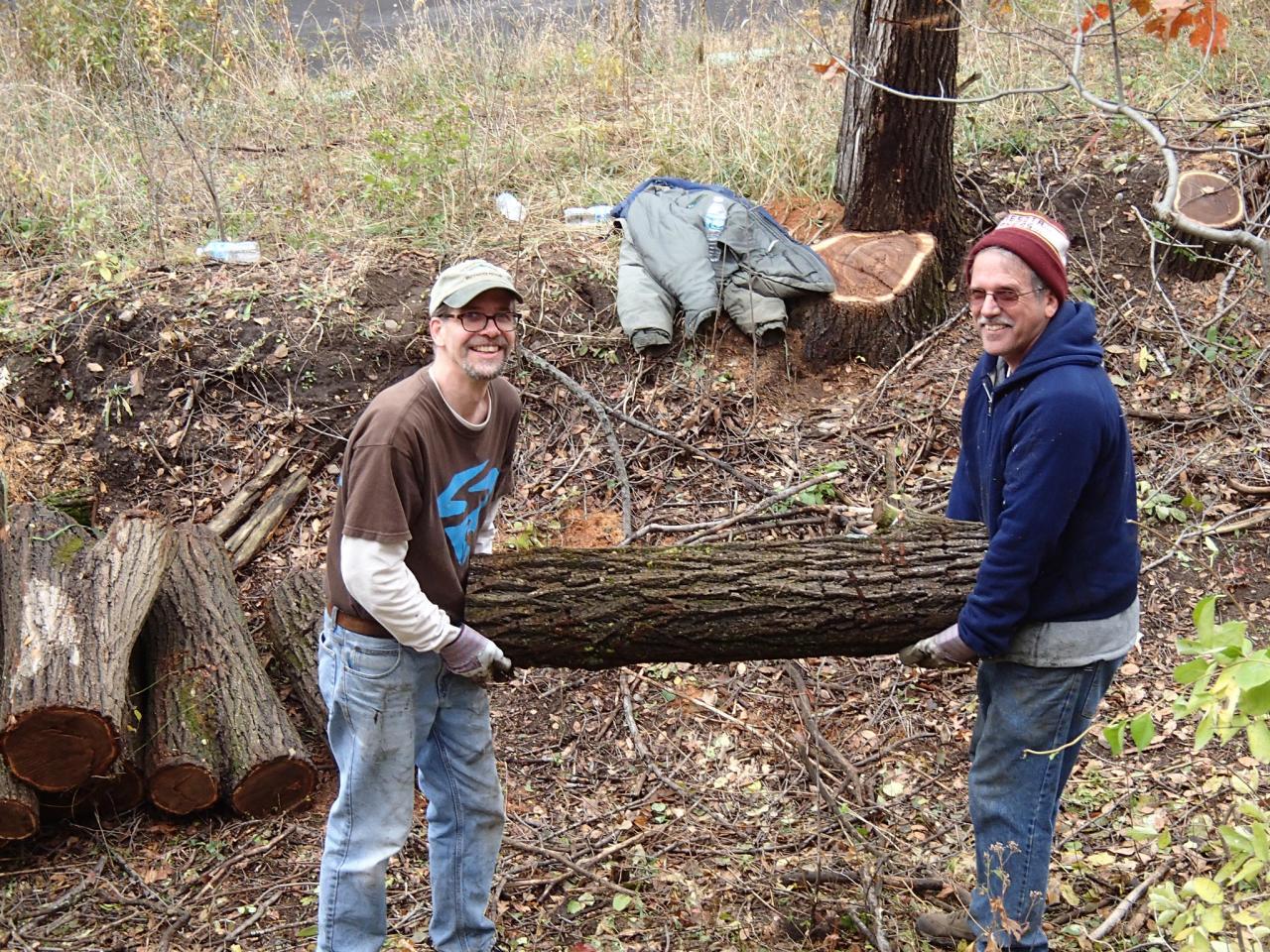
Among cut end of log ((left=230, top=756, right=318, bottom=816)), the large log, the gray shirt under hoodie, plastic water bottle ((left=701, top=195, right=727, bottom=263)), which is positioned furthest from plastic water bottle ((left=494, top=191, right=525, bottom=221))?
the gray shirt under hoodie

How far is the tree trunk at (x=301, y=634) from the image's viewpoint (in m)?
4.58

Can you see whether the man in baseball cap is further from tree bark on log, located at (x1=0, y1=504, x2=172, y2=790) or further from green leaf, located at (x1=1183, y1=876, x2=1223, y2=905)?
green leaf, located at (x1=1183, y1=876, x2=1223, y2=905)

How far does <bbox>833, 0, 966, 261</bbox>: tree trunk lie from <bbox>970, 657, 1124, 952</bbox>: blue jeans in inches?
158

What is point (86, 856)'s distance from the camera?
4004 millimetres

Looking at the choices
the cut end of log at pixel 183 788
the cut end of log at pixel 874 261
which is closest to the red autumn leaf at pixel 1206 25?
the cut end of log at pixel 874 261

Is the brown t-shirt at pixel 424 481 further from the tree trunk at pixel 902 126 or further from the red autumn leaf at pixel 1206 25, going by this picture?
the tree trunk at pixel 902 126

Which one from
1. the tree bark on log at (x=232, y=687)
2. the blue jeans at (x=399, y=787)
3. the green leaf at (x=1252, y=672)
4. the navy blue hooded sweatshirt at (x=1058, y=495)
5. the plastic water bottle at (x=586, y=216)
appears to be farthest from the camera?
the plastic water bottle at (x=586, y=216)

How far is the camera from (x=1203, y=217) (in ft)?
19.7

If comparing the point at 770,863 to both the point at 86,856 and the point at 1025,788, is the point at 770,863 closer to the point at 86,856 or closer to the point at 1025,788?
the point at 1025,788

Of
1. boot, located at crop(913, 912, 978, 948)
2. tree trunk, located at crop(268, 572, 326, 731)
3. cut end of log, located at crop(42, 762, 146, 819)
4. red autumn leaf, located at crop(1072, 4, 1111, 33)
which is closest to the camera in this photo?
red autumn leaf, located at crop(1072, 4, 1111, 33)

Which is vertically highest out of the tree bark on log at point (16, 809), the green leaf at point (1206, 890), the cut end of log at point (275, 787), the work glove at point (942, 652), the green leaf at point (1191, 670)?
the green leaf at point (1191, 670)

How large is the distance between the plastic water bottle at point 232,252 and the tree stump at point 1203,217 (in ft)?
17.7

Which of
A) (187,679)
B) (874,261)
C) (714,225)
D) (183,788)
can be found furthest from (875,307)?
(183,788)

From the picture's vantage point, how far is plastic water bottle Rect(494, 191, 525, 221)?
707 centimetres
